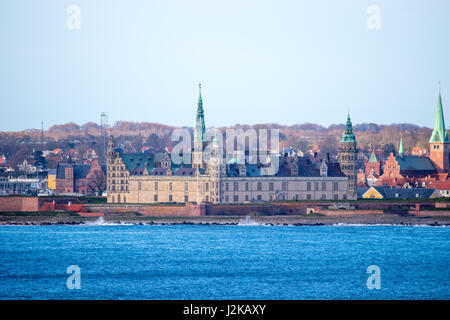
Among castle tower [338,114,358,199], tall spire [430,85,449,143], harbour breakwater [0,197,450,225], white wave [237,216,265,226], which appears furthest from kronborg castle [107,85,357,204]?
tall spire [430,85,449,143]

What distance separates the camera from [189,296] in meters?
61.7

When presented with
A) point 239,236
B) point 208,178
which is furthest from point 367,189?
point 239,236

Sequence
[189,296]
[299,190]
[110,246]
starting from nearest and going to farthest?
1. [189,296]
2. [110,246]
3. [299,190]

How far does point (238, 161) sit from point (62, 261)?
39.4 m

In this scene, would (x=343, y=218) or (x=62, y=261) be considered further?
(x=343, y=218)

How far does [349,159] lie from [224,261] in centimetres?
4207

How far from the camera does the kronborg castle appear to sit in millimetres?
109875

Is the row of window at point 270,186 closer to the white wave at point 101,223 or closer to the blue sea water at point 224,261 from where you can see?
the white wave at point 101,223

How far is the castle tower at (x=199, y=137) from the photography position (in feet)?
373

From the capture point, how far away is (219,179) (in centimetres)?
10912

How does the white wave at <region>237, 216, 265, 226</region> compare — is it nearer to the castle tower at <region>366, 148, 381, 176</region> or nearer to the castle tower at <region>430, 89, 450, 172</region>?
the castle tower at <region>430, 89, 450, 172</region>

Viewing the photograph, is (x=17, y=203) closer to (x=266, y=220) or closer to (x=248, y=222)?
(x=248, y=222)
